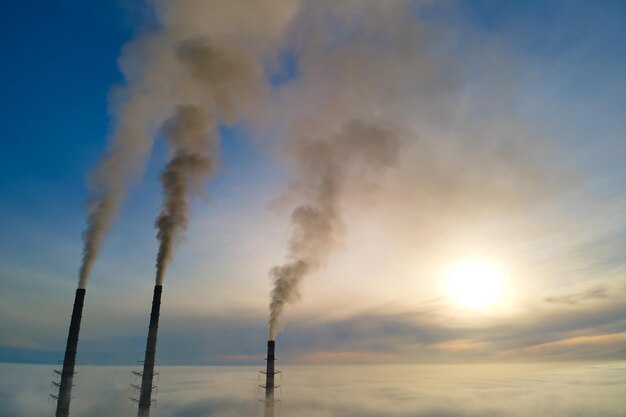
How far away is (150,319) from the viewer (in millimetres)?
33062

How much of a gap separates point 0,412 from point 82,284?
16894 cm

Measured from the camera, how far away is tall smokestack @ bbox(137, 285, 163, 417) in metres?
31.0

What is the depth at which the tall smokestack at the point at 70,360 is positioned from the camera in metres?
30.6

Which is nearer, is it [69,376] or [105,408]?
[69,376]

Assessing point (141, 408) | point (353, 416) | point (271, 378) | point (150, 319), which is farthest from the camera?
point (353, 416)

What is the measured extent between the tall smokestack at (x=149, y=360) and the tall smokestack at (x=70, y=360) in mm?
6029

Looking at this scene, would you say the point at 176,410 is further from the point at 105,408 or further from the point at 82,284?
the point at 82,284

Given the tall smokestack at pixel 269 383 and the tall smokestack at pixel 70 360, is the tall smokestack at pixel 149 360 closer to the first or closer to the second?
the tall smokestack at pixel 70 360

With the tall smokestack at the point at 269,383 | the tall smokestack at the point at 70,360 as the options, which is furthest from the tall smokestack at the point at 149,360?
the tall smokestack at the point at 269,383

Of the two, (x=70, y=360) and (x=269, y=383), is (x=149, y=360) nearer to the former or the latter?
(x=70, y=360)

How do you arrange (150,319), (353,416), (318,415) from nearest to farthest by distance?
(150,319), (318,415), (353,416)

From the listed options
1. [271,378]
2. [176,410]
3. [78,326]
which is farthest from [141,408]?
[176,410]

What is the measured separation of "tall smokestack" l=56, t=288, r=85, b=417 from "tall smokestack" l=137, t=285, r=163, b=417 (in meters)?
6.03

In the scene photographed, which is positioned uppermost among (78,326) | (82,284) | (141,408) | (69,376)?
(82,284)
